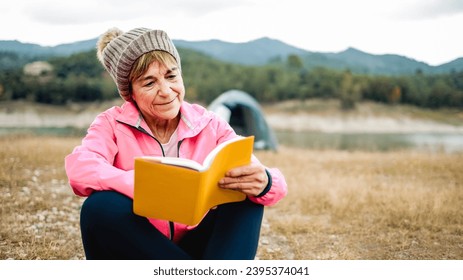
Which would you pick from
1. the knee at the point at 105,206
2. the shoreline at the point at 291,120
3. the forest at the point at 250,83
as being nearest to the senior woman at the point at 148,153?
the knee at the point at 105,206

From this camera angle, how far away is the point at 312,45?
11.0 ft

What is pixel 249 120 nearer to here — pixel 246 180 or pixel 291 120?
pixel 246 180

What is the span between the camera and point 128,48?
1490 millimetres

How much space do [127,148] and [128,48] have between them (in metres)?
0.34

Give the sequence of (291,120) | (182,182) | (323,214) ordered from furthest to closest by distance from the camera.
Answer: (291,120), (323,214), (182,182)

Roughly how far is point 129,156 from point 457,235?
2001mm

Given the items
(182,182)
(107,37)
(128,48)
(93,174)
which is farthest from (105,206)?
(107,37)

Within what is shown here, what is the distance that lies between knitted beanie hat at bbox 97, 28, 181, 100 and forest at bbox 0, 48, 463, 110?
1.18 meters

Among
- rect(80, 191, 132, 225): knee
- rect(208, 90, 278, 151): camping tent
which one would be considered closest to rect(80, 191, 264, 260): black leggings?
rect(80, 191, 132, 225): knee

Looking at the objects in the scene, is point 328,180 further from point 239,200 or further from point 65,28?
point 239,200

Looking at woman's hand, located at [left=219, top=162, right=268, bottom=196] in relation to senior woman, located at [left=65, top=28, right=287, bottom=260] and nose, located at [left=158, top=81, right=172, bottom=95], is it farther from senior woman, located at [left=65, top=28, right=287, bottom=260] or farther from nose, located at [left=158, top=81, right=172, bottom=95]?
nose, located at [left=158, top=81, right=172, bottom=95]

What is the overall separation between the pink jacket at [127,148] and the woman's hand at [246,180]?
0.05 m

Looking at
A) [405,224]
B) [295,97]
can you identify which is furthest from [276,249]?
[295,97]

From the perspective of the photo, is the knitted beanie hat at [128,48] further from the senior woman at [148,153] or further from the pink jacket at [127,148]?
the pink jacket at [127,148]
